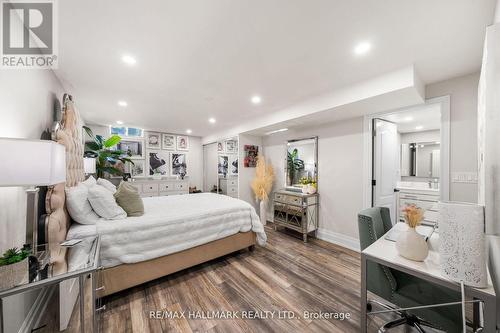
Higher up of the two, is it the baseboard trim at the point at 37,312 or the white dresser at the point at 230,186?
the white dresser at the point at 230,186

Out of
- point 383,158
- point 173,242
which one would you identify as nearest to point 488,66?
point 383,158

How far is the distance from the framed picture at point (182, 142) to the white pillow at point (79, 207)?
418 cm

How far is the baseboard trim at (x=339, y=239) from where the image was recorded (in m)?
3.03

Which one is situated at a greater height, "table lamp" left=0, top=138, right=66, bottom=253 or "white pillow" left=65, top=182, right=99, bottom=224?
"table lamp" left=0, top=138, right=66, bottom=253

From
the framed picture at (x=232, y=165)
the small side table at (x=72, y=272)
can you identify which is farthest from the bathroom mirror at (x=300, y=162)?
the small side table at (x=72, y=272)

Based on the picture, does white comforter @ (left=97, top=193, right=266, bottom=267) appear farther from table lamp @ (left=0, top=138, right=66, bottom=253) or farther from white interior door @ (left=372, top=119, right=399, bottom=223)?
white interior door @ (left=372, top=119, right=399, bottom=223)

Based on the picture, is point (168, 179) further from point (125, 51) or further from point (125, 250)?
point (125, 51)

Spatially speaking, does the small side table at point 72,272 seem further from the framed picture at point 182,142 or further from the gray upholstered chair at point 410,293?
the framed picture at point 182,142

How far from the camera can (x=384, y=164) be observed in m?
3.15

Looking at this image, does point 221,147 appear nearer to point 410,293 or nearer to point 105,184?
point 105,184

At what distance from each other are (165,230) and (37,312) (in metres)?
1.12

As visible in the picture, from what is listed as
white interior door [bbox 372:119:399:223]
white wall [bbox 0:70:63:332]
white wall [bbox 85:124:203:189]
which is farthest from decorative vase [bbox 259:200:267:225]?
white wall [bbox 0:70:63:332]

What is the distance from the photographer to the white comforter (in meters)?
1.81

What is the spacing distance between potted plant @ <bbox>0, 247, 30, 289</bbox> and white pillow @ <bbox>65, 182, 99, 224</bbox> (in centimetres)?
98
